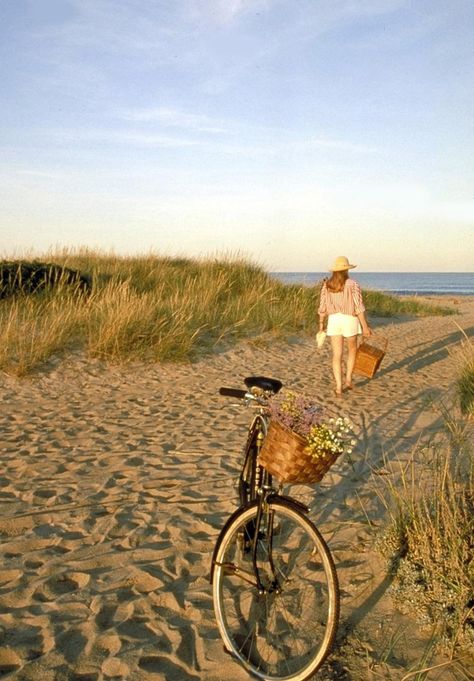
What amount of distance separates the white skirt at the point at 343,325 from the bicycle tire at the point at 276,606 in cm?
568

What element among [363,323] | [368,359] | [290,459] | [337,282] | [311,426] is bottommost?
[368,359]

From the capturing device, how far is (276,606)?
3639 mm

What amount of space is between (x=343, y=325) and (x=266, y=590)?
6.56m

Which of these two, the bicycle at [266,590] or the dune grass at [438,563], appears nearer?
the bicycle at [266,590]

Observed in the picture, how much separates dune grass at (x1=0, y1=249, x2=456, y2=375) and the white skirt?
11.0 ft

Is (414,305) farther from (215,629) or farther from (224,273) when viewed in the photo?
(215,629)

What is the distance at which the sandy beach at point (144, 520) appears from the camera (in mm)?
3221

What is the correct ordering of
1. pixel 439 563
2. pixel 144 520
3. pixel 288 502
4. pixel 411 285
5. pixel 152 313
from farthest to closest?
pixel 411 285
pixel 152 313
pixel 144 520
pixel 439 563
pixel 288 502

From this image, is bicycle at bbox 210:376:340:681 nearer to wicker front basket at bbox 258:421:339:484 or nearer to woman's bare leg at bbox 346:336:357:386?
wicker front basket at bbox 258:421:339:484

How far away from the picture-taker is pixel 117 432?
7605mm

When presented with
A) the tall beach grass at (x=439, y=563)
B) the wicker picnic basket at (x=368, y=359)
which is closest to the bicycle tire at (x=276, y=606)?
the tall beach grass at (x=439, y=563)

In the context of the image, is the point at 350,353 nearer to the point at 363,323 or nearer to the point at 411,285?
the point at 363,323

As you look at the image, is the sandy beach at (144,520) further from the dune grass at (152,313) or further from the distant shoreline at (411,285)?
the distant shoreline at (411,285)

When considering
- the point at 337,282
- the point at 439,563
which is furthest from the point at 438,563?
the point at 337,282
